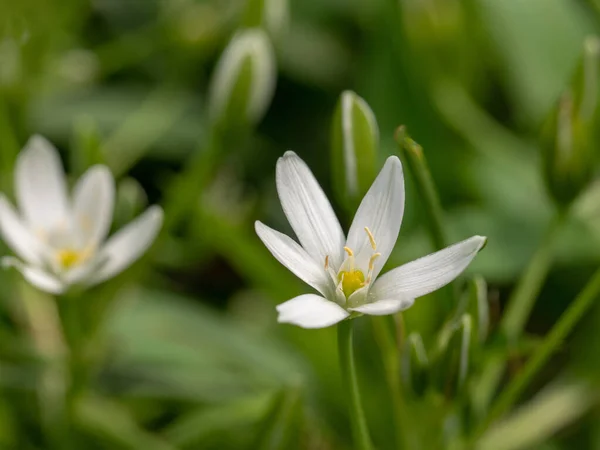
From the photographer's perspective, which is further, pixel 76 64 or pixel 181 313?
pixel 76 64

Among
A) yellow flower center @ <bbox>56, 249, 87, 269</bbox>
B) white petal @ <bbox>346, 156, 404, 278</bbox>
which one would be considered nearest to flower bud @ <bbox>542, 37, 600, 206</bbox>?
white petal @ <bbox>346, 156, 404, 278</bbox>

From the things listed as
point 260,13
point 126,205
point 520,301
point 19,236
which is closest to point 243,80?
point 260,13

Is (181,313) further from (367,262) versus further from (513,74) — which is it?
(513,74)

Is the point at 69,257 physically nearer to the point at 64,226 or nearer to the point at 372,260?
the point at 64,226

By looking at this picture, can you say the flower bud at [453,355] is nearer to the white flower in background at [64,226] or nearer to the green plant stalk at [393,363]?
the green plant stalk at [393,363]

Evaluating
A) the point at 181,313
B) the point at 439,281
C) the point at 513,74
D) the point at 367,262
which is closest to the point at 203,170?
the point at 181,313

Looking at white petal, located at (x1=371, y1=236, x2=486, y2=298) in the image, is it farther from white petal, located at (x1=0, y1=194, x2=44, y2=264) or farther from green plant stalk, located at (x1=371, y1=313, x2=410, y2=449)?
white petal, located at (x1=0, y1=194, x2=44, y2=264)
